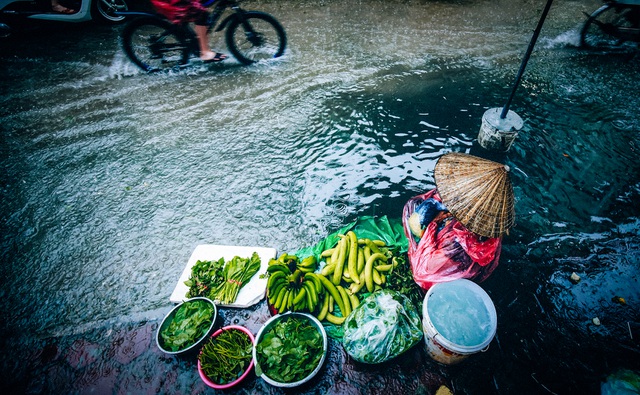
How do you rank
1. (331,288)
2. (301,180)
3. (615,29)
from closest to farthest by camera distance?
(331,288) → (301,180) → (615,29)

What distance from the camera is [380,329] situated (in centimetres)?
262

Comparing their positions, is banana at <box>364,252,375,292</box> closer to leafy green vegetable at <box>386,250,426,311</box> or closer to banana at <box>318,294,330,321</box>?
leafy green vegetable at <box>386,250,426,311</box>

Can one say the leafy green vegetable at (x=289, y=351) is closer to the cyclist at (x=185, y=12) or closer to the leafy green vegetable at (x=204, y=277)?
the leafy green vegetable at (x=204, y=277)

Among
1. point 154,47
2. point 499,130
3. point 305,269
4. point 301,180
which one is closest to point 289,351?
point 305,269

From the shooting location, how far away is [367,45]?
7.34m

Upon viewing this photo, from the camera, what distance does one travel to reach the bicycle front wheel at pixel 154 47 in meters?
Answer: 6.12

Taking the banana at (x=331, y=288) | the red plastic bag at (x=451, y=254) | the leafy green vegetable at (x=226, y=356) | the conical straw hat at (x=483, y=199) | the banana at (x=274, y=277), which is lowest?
the leafy green vegetable at (x=226, y=356)

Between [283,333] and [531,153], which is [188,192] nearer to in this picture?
[283,333]

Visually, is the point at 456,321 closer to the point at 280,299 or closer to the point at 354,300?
the point at 354,300

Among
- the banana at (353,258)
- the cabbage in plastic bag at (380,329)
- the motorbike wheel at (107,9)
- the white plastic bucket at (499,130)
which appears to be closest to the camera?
the cabbage in plastic bag at (380,329)

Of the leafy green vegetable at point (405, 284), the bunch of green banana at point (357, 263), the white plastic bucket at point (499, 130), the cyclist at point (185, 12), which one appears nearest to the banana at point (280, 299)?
the bunch of green banana at point (357, 263)

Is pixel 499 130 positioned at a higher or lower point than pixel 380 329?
higher

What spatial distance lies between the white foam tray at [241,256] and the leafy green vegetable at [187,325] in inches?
7.2

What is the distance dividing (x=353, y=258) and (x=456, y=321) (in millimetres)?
1228
